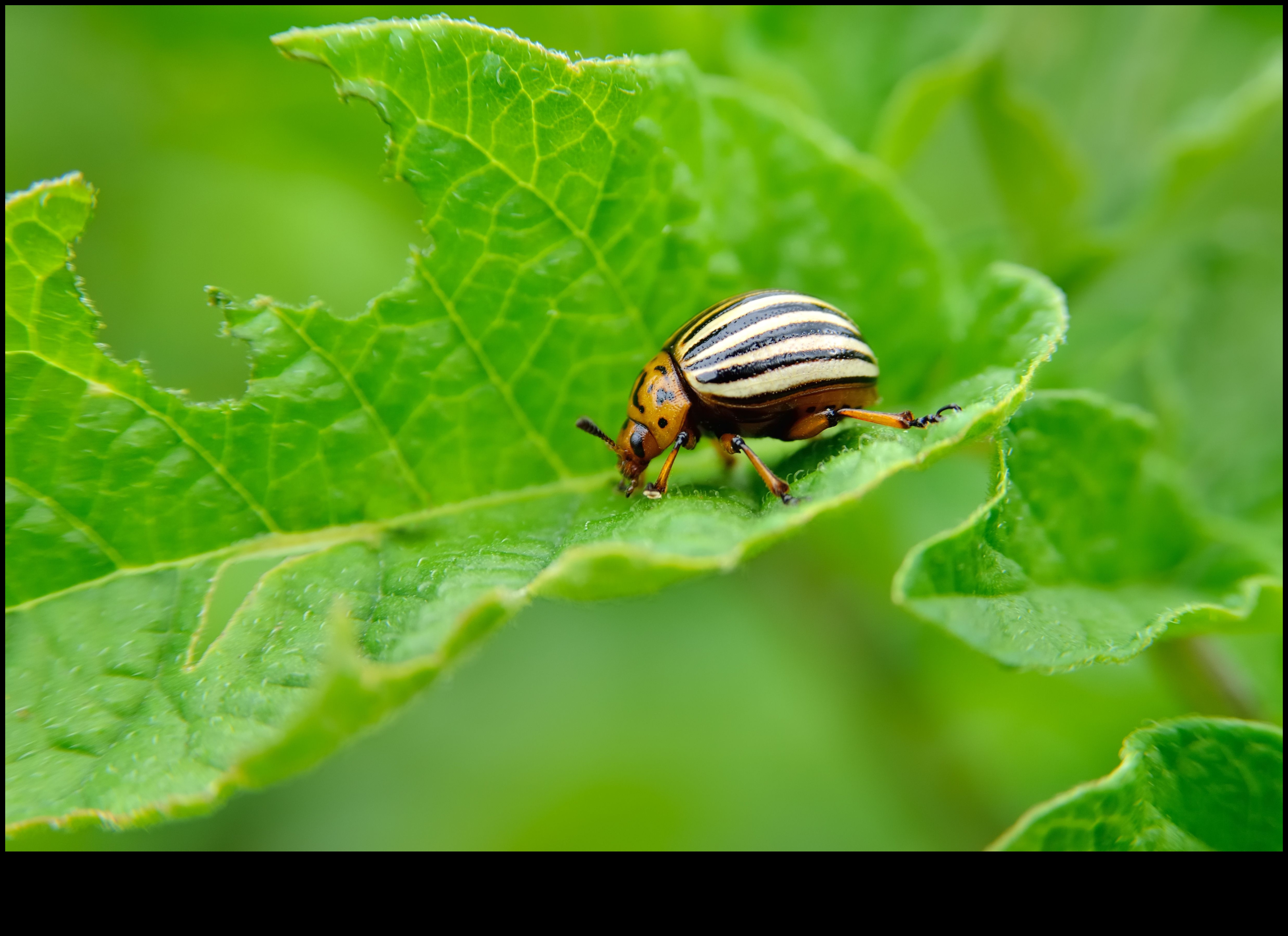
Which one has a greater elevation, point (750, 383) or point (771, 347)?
point (771, 347)

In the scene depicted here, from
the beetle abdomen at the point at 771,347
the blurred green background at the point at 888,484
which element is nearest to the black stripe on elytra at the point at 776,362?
the beetle abdomen at the point at 771,347

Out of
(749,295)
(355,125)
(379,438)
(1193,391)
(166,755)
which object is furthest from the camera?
(355,125)

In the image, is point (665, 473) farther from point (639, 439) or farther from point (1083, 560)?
point (1083, 560)

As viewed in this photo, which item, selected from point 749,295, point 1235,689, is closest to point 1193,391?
point 1235,689

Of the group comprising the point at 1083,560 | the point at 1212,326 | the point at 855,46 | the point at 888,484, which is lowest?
Result: the point at 888,484

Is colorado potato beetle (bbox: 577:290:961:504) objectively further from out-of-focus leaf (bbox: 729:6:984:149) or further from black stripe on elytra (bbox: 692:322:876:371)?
out-of-focus leaf (bbox: 729:6:984:149)

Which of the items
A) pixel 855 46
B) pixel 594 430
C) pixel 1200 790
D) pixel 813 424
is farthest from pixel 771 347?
pixel 855 46
